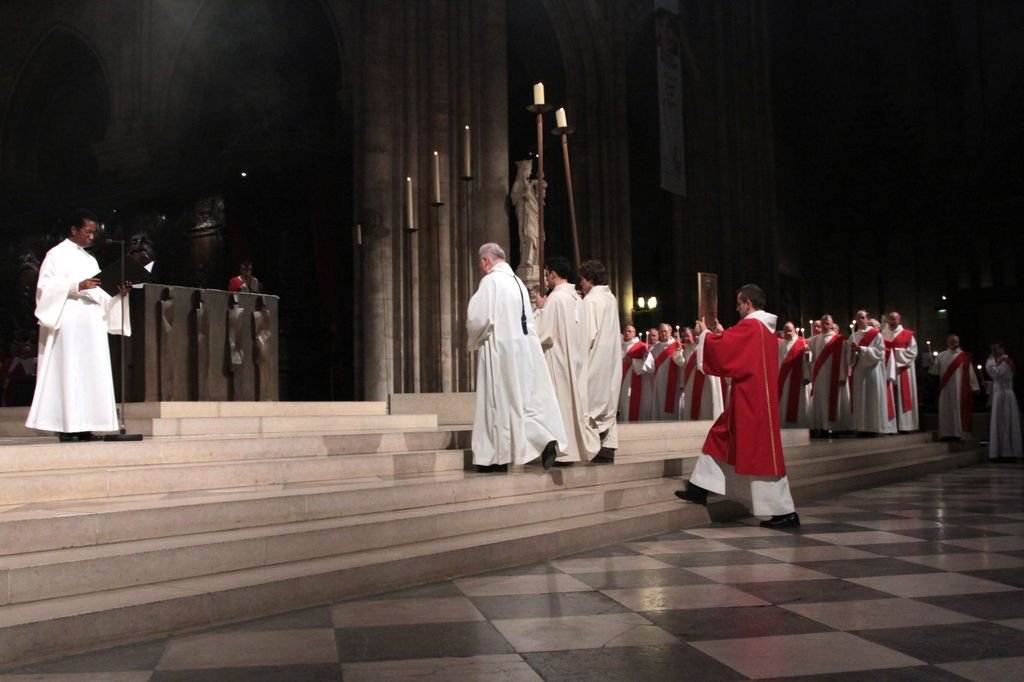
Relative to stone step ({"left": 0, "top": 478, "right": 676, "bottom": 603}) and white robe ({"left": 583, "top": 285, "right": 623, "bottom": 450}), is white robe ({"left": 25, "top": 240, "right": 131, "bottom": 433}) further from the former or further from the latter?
white robe ({"left": 583, "top": 285, "right": 623, "bottom": 450})

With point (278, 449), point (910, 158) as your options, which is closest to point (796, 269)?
point (910, 158)

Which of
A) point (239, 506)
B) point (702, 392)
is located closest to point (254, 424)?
point (239, 506)

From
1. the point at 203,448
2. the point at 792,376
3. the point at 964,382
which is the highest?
the point at 792,376

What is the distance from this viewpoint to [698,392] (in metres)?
14.5

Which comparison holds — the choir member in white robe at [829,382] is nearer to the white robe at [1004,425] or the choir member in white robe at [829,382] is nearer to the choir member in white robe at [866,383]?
the choir member in white robe at [866,383]

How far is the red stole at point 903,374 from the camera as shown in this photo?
48.0 ft

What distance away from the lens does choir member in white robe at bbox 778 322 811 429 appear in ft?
45.9

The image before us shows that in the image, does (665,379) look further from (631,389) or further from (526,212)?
(526,212)

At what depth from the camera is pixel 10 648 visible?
3811 mm

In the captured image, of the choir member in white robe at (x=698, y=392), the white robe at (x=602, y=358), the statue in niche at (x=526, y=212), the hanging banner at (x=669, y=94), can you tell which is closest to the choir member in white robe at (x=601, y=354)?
the white robe at (x=602, y=358)

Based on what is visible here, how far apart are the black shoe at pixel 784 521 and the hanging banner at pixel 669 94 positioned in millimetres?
12288

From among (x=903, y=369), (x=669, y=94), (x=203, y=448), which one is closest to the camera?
(x=203, y=448)

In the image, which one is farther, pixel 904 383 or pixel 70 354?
pixel 904 383

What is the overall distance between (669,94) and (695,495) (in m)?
12.9
